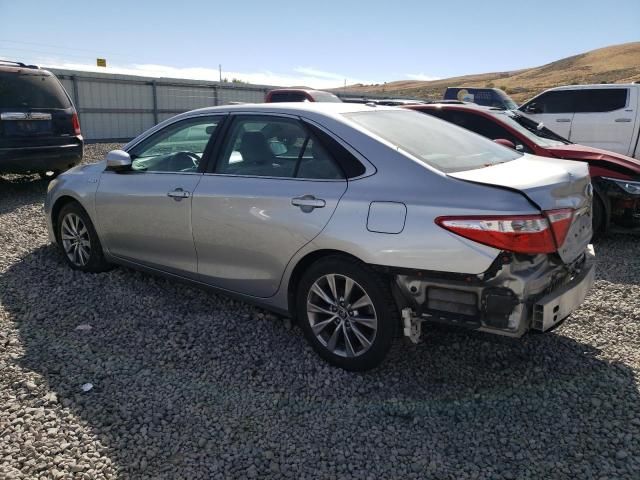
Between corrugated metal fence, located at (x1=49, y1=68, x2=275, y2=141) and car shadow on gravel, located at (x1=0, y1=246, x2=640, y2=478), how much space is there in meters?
14.1

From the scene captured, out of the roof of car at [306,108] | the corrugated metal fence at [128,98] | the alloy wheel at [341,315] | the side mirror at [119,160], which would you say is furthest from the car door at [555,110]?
A: the corrugated metal fence at [128,98]

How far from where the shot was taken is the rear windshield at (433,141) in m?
3.30

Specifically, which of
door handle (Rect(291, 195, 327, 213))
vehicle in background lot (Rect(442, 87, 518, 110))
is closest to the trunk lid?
door handle (Rect(291, 195, 327, 213))

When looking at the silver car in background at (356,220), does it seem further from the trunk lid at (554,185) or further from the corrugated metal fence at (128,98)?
the corrugated metal fence at (128,98)

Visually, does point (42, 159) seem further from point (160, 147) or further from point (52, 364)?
point (52, 364)

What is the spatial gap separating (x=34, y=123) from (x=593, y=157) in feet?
25.2

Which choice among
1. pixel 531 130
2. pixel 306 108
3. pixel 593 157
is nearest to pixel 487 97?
pixel 531 130

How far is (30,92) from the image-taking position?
805 cm

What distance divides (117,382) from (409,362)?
1848 mm

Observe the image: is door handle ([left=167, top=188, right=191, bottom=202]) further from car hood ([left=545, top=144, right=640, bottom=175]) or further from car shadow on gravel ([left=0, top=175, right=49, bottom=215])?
car shadow on gravel ([left=0, top=175, right=49, bottom=215])

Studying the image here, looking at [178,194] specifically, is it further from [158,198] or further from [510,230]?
[510,230]

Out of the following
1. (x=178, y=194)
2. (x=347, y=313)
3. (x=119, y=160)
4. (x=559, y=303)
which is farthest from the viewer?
(x=119, y=160)

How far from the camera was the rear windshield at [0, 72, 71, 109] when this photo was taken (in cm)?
780

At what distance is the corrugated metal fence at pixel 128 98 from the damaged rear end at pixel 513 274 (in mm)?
15824
